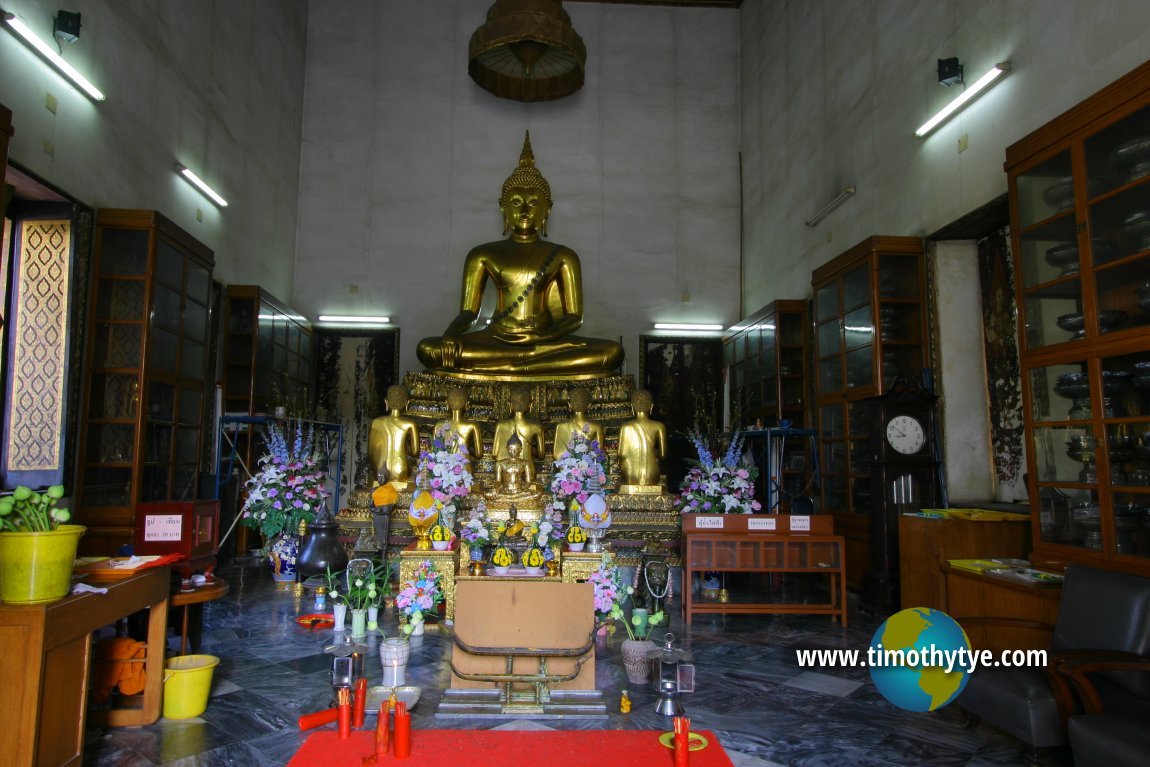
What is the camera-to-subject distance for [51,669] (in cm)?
227

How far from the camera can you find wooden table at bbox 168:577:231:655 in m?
3.35

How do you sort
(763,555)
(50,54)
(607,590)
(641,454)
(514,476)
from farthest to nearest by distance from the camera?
(641,454) < (514,476) < (763,555) < (50,54) < (607,590)

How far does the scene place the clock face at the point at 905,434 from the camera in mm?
4918

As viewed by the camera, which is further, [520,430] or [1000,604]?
[520,430]

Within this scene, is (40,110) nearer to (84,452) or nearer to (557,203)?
(84,452)

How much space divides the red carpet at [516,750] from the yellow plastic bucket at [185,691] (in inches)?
53.5

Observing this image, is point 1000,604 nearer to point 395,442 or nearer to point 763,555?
point 763,555

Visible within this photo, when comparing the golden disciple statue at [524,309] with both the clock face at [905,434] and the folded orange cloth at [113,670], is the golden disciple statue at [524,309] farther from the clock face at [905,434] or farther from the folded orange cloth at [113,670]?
the folded orange cloth at [113,670]

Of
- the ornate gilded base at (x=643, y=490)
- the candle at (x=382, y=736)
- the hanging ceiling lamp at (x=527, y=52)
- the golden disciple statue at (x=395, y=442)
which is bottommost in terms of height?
the candle at (x=382, y=736)

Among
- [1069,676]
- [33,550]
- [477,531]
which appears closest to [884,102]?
[477,531]

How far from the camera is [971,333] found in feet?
17.2

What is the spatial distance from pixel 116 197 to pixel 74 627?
12.4ft

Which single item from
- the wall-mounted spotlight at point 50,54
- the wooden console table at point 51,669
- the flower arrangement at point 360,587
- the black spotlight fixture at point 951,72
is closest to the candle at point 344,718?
the wooden console table at point 51,669

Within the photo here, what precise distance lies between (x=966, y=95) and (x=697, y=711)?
4134mm
